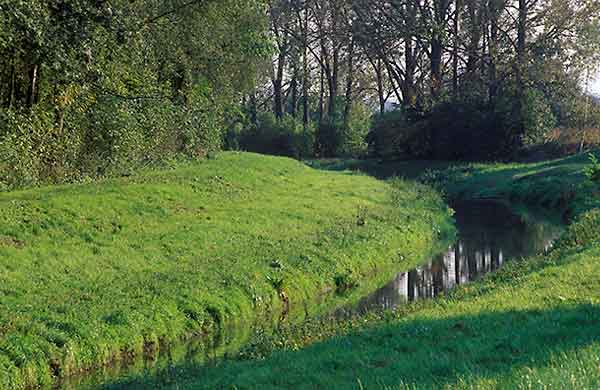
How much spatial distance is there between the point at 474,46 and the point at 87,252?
54.8 metres

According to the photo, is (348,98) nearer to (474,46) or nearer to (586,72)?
(474,46)

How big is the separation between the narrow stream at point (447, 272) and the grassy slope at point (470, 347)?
1.48 meters

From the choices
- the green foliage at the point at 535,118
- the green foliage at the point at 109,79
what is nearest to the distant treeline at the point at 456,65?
the green foliage at the point at 535,118

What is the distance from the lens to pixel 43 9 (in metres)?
18.3

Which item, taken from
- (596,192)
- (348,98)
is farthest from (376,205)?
(348,98)

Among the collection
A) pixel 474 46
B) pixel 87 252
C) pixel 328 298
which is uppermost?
pixel 474 46

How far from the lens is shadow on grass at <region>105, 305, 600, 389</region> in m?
9.76

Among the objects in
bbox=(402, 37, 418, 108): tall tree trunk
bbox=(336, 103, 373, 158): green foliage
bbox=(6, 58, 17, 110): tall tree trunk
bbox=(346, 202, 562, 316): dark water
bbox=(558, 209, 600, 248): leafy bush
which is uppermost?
bbox=(402, 37, 418, 108): tall tree trunk

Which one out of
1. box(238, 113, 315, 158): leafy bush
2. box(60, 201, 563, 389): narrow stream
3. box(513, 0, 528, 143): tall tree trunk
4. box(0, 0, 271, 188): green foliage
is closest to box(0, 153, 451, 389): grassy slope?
box(60, 201, 563, 389): narrow stream

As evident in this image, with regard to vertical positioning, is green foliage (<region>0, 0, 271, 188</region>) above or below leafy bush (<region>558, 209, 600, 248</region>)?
above

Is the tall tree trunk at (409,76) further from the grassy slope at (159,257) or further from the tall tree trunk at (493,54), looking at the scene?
the grassy slope at (159,257)

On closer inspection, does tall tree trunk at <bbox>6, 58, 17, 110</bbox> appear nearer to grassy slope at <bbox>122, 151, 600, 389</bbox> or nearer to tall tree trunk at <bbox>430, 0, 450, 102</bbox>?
grassy slope at <bbox>122, 151, 600, 389</bbox>

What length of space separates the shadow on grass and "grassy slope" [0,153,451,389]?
2.08 m

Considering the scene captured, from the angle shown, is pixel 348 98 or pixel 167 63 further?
pixel 348 98
